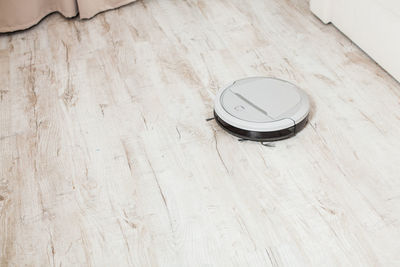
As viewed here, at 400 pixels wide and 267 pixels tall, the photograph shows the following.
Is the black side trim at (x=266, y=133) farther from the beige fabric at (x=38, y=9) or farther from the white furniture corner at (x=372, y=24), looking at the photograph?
the beige fabric at (x=38, y=9)

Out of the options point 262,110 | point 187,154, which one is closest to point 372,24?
point 262,110

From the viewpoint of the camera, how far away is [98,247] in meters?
1.33

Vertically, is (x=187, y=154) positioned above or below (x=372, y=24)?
below

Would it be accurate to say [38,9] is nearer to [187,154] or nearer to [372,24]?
[187,154]

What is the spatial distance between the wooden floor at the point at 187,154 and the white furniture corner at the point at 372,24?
5 cm

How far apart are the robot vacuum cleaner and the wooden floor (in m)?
0.04

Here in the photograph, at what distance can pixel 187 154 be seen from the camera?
159 cm

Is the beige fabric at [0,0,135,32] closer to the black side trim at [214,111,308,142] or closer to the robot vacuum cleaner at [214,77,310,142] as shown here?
the robot vacuum cleaner at [214,77,310,142]

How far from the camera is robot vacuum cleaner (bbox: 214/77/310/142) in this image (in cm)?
158

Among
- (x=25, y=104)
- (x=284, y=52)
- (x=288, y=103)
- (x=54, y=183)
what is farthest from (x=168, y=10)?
(x=54, y=183)

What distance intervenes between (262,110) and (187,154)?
26 centimetres

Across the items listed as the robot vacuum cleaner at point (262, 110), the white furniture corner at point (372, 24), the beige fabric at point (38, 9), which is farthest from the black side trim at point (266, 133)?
the beige fabric at point (38, 9)

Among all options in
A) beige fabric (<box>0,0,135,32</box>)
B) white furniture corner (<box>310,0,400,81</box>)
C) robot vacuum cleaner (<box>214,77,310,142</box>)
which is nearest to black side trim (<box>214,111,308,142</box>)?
robot vacuum cleaner (<box>214,77,310,142</box>)

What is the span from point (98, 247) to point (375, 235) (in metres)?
0.68
